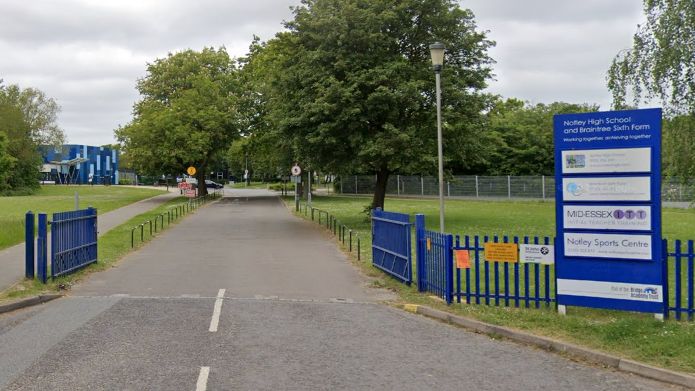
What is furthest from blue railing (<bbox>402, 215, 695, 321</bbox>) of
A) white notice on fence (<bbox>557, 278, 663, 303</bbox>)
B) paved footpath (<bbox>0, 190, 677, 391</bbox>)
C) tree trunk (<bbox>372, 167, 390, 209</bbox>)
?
tree trunk (<bbox>372, 167, 390, 209</bbox>)

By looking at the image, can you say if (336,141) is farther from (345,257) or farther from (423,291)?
(423,291)

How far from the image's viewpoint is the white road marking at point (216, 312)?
8385 mm

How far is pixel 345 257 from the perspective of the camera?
16766 millimetres

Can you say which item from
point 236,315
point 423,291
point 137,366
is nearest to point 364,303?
point 423,291

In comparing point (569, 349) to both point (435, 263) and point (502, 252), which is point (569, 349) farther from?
point (435, 263)

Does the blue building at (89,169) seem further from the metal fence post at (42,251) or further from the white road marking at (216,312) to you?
the white road marking at (216,312)

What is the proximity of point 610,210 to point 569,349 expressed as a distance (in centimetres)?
233

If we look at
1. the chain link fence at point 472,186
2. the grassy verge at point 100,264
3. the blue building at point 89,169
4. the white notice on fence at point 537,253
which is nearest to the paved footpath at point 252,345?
the grassy verge at point 100,264

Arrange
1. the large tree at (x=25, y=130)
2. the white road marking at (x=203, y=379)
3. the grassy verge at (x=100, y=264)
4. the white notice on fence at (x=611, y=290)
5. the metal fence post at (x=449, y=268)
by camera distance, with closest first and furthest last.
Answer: the white road marking at (x=203, y=379) < the white notice on fence at (x=611, y=290) < the metal fence post at (x=449, y=268) < the grassy verge at (x=100, y=264) < the large tree at (x=25, y=130)

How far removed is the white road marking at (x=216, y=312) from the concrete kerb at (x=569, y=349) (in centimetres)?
310

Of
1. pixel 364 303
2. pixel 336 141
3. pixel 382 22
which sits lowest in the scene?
pixel 364 303

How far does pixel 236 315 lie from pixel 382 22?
16.2 m

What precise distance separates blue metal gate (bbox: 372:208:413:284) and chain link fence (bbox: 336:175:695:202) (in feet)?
122

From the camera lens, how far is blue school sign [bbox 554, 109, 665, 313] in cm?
816
